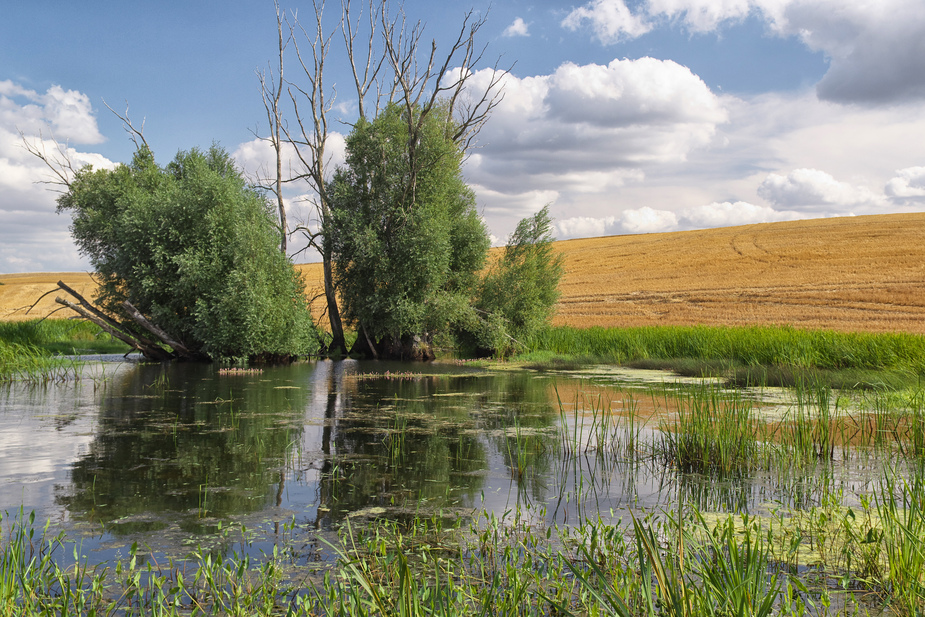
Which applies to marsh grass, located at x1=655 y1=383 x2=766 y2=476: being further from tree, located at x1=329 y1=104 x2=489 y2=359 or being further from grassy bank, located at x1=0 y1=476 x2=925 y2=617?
tree, located at x1=329 y1=104 x2=489 y2=359

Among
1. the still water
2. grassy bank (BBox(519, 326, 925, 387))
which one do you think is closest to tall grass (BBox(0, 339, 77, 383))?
the still water

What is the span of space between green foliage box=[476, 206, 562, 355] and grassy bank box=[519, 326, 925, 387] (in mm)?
1775

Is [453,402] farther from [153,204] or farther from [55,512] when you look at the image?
[153,204]

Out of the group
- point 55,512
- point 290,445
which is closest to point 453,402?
point 290,445

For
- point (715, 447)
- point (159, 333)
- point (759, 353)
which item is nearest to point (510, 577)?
point (715, 447)

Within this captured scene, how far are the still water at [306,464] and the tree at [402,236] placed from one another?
10.5 meters

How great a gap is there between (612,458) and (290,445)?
3.93 metres

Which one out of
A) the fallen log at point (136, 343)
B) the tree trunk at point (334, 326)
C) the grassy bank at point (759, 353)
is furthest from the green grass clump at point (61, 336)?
Result: the grassy bank at point (759, 353)

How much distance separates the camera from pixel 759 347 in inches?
643

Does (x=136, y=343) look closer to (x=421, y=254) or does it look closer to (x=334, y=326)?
(x=334, y=326)

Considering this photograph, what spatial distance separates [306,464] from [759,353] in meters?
12.9

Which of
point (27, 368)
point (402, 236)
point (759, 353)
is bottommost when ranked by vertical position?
point (759, 353)

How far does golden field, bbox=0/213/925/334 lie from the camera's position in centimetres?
2736

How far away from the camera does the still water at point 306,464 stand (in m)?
5.32
